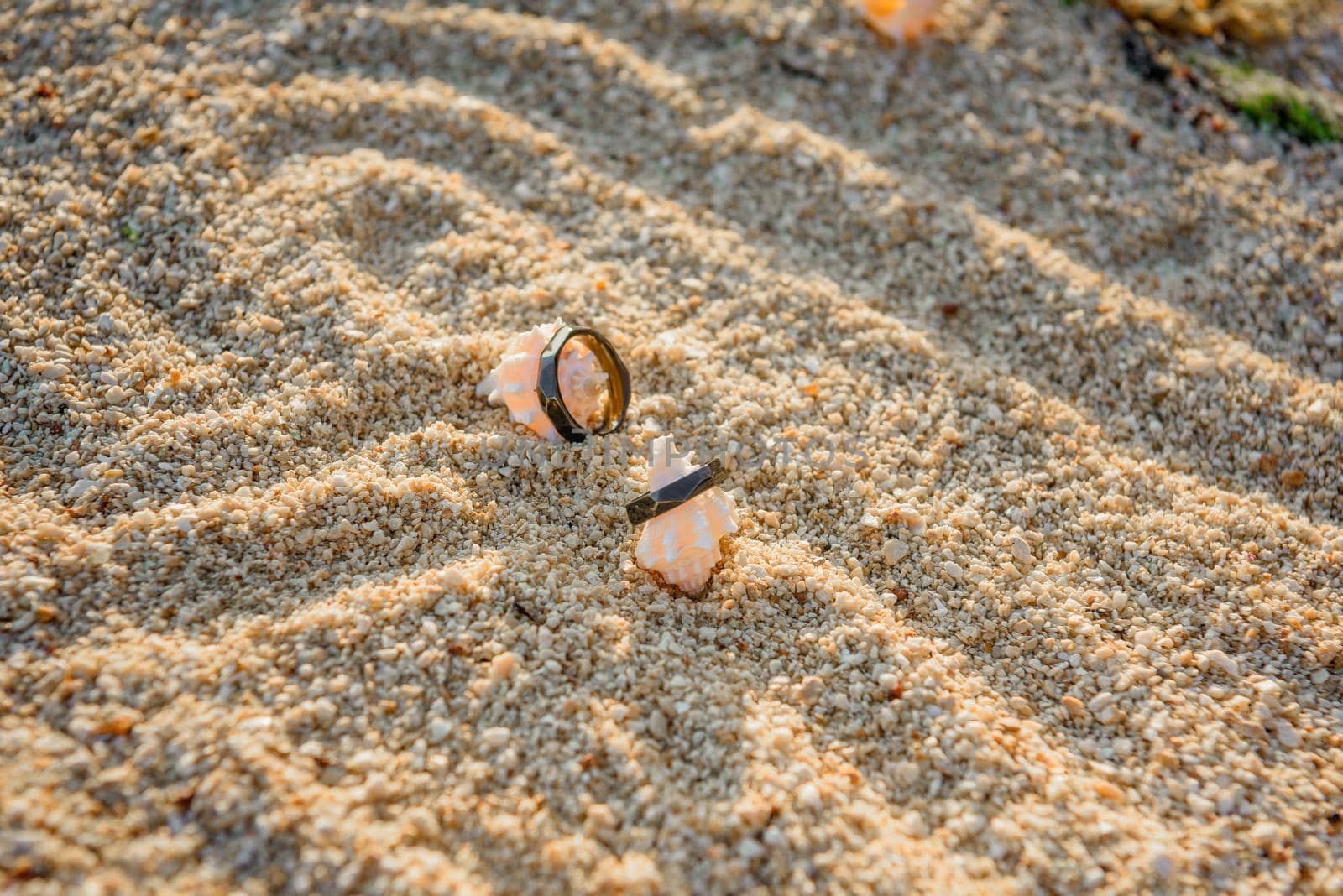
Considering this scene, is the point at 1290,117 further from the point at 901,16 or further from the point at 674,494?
the point at 674,494

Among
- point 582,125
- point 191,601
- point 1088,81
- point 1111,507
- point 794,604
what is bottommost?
point 191,601

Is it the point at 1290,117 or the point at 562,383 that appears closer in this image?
the point at 562,383

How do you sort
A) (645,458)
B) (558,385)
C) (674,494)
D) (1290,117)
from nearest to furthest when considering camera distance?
(674,494) < (558,385) < (645,458) < (1290,117)

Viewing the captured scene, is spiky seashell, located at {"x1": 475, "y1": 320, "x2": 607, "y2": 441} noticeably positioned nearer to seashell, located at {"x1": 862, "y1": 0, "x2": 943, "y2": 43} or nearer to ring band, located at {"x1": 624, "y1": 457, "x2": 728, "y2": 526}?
ring band, located at {"x1": 624, "y1": 457, "x2": 728, "y2": 526}

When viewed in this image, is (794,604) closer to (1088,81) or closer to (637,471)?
(637,471)

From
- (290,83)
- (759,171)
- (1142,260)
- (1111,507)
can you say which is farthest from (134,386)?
(1142,260)

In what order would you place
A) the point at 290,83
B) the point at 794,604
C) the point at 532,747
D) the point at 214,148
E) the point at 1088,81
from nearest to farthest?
the point at 532,747 → the point at 794,604 → the point at 214,148 → the point at 290,83 → the point at 1088,81

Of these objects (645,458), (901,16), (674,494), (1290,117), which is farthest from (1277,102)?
(674,494)
